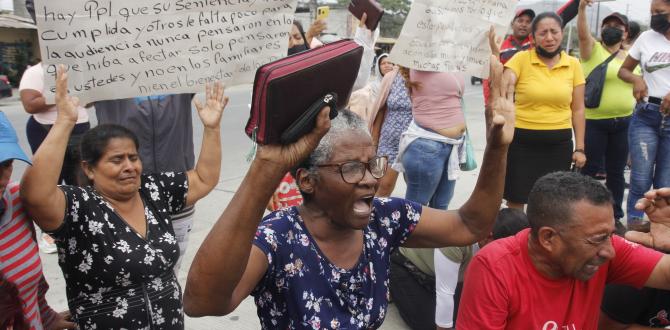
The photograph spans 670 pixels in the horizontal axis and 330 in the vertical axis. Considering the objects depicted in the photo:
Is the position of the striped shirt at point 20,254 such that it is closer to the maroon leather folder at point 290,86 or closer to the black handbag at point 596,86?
the maroon leather folder at point 290,86

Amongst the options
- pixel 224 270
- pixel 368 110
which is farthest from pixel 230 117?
pixel 224 270

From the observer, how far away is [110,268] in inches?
94.0

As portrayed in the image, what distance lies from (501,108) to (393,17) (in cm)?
5152

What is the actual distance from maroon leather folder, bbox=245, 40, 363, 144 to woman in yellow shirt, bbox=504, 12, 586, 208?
3.14 m

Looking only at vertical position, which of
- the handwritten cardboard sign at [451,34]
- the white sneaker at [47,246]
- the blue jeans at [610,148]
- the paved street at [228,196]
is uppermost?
the handwritten cardboard sign at [451,34]

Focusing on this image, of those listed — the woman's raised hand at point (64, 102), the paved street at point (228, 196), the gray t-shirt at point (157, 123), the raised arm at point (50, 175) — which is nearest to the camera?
the raised arm at point (50, 175)

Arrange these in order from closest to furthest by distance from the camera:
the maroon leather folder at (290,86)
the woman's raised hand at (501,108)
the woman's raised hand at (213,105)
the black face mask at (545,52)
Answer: the maroon leather folder at (290,86)
the woman's raised hand at (501,108)
the woman's raised hand at (213,105)
the black face mask at (545,52)

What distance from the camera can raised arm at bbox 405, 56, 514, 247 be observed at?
1.94 meters

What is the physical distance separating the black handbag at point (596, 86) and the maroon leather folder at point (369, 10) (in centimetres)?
278

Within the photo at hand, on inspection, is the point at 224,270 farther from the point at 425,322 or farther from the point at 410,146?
the point at 410,146

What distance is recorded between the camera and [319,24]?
13.7ft

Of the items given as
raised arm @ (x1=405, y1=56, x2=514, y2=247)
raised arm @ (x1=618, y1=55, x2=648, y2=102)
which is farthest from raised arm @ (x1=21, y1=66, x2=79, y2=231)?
raised arm @ (x1=618, y1=55, x2=648, y2=102)

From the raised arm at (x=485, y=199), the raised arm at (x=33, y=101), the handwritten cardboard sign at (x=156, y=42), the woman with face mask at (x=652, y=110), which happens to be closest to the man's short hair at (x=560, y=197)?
the raised arm at (x=485, y=199)

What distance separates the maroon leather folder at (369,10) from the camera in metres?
3.60
